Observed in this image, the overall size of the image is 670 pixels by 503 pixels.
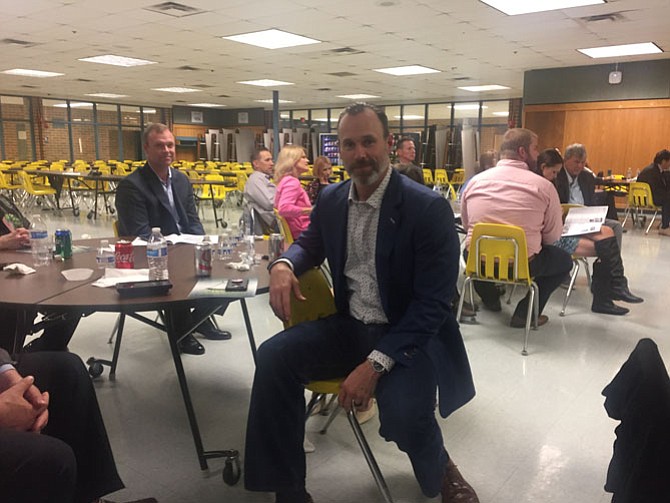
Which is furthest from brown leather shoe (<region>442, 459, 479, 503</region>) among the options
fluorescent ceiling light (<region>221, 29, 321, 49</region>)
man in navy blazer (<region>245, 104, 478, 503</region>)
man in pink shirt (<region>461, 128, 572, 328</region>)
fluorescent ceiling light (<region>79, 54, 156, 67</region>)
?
fluorescent ceiling light (<region>79, 54, 156, 67</region>)

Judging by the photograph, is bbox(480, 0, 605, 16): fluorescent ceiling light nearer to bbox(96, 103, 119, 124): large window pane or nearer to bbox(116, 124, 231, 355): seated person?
bbox(116, 124, 231, 355): seated person

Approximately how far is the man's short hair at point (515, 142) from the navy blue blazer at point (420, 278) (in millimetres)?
1938

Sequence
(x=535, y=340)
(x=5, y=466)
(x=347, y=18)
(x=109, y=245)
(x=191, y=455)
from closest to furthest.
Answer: (x=5, y=466)
(x=191, y=455)
(x=109, y=245)
(x=535, y=340)
(x=347, y=18)

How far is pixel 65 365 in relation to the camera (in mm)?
1700

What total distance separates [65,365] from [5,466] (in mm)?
481

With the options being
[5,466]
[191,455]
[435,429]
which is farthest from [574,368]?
[5,466]

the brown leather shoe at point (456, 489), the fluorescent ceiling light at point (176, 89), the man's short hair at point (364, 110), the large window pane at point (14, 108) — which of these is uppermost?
the fluorescent ceiling light at point (176, 89)

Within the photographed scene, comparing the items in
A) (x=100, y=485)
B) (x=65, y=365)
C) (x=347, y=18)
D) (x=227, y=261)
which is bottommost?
(x=100, y=485)

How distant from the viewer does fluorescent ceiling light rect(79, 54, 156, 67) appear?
375 inches

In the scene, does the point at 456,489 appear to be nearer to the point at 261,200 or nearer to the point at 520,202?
the point at 520,202

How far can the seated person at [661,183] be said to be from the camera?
8.38 meters

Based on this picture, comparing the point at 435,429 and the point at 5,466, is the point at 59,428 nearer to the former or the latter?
the point at 5,466

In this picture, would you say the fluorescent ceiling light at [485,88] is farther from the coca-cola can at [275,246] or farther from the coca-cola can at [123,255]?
the coca-cola can at [123,255]

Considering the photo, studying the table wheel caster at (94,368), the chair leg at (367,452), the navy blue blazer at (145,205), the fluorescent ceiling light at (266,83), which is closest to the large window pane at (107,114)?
the fluorescent ceiling light at (266,83)
